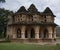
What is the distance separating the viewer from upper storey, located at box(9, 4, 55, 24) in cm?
4134

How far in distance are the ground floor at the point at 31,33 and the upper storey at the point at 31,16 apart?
3.87 ft

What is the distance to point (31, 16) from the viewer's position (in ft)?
138

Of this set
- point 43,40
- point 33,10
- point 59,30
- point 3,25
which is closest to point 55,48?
point 43,40

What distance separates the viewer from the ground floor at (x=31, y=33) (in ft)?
131

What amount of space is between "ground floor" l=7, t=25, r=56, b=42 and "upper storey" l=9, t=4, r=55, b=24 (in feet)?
3.87

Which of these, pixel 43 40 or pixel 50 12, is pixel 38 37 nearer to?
pixel 43 40

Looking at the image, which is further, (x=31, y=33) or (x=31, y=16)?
(x=31, y=33)

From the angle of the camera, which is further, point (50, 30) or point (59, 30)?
point (59, 30)

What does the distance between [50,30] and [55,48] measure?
46.4 ft

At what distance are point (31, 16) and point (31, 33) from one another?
364 cm

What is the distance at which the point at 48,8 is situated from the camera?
1722 inches

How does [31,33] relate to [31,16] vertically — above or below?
below

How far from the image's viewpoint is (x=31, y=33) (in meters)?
43.5

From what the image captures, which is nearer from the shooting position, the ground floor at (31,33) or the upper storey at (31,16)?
the ground floor at (31,33)
